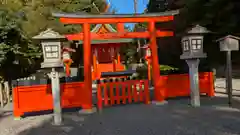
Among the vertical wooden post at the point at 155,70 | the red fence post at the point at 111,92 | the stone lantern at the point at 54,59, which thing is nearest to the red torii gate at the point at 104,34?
the vertical wooden post at the point at 155,70

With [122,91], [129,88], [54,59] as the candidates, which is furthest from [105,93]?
[54,59]

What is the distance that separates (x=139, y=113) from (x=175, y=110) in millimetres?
1093

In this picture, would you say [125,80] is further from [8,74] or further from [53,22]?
[53,22]

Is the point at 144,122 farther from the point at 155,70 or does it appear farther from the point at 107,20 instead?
the point at 107,20

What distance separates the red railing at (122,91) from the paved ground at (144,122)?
0.51 meters

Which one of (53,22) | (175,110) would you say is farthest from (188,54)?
(53,22)

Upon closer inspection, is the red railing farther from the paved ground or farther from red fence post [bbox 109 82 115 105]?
the paved ground

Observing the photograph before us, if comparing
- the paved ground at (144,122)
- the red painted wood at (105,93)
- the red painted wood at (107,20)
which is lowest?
the paved ground at (144,122)

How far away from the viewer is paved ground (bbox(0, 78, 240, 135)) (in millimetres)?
5266

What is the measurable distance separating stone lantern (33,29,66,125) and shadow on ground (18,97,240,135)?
49cm

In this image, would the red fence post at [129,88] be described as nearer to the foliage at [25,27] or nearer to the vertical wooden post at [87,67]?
the vertical wooden post at [87,67]

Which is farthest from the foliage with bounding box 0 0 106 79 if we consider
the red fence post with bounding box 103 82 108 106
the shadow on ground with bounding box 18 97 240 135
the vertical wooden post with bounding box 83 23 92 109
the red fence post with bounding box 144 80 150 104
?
the red fence post with bounding box 144 80 150 104

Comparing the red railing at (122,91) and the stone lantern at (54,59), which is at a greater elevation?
the stone lantern at (54,59)

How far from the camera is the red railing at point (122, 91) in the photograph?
8375 millimetres
